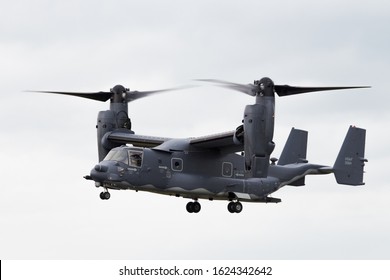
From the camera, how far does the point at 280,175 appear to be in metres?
49.5

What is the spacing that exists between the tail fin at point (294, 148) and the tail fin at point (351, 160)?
1681 mm

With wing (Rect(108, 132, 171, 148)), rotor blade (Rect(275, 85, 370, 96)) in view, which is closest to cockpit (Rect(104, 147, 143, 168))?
wing (Rect(108, 132, 171, 148))

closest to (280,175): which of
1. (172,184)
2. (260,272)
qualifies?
(172,184)

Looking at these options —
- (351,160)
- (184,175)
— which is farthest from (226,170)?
(351,160)

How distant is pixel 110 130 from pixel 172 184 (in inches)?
176

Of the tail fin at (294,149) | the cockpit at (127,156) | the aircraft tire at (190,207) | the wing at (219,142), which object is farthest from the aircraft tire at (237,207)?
the cockpit at (127,156)

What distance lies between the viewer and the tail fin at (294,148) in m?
51.2

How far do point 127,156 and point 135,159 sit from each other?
0.36m

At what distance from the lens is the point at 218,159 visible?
A: 4762 centimetres

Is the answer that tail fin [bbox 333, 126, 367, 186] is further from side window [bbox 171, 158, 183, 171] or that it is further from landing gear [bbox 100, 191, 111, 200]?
landing gear [bbox 100, 191, 111, 200]

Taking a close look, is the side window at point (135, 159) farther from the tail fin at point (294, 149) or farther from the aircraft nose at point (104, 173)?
the tail fin at point (294, 149)

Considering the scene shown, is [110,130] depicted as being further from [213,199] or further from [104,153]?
[213,199]

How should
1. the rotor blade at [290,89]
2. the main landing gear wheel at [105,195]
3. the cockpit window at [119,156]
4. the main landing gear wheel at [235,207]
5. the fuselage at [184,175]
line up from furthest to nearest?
the main landing gear wheel at [235,207] → the main landing gear wheel at [105,195] → the cockpit window at [119,156] → the fuselage at [184,175] → the rotor blade at [290,89]

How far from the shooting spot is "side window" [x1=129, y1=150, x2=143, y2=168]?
4538 cm
